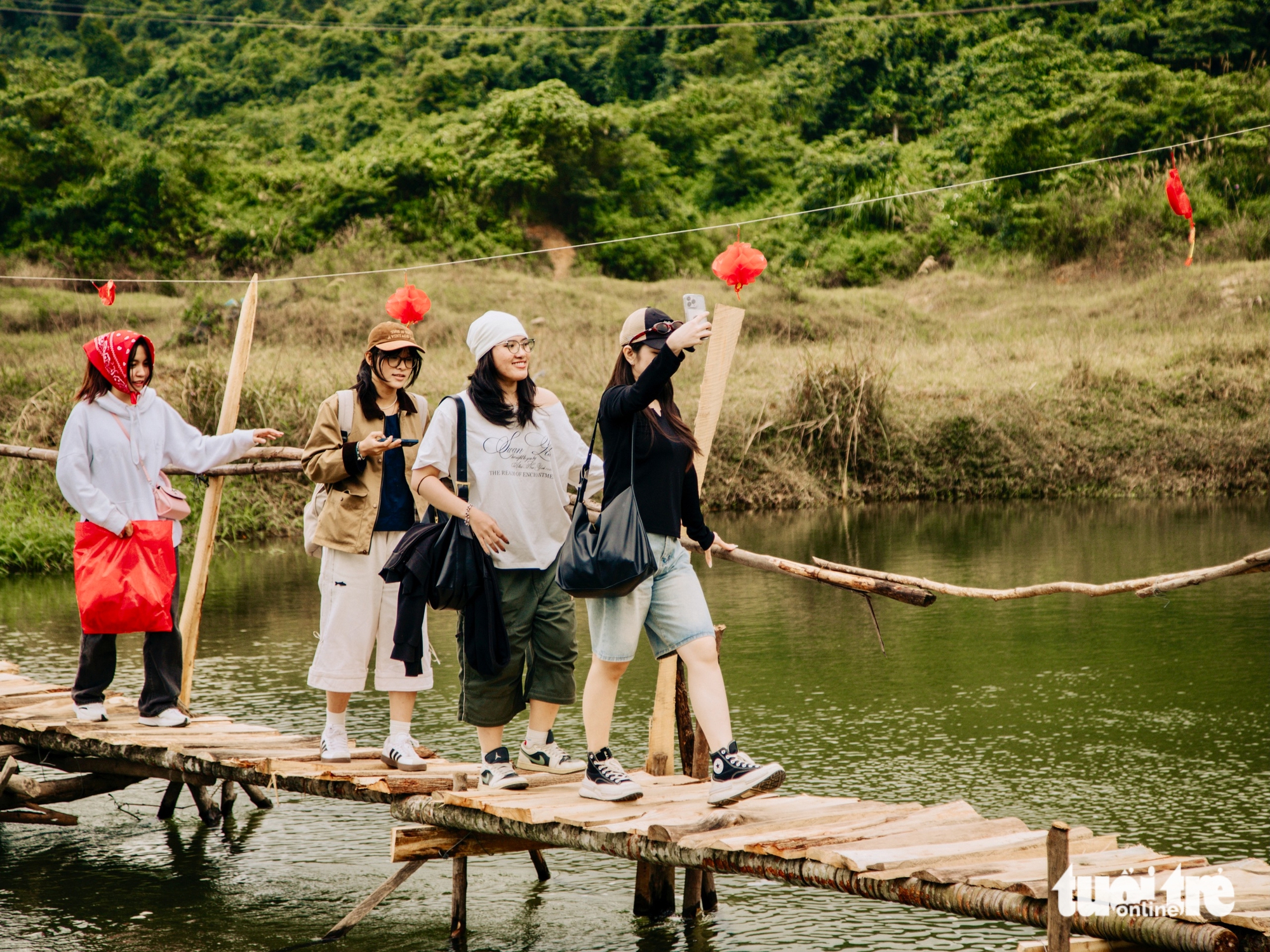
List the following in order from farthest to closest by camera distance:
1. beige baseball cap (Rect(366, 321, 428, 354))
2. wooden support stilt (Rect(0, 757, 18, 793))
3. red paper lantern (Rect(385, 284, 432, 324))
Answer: red paper lantern (Rect(385, 284, 432, 324)) → wooden support stilt (Rect(0, 757, 18, 793)) → beige baseball cap (Rect(366, 321, 428, 354))

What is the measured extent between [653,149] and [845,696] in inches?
989

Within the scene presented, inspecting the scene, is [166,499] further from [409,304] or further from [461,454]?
[409,304]

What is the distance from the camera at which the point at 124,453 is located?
5348 mm

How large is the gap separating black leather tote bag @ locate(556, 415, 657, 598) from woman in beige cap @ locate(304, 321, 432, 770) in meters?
0.98

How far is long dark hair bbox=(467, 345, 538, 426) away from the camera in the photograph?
14.5 ft

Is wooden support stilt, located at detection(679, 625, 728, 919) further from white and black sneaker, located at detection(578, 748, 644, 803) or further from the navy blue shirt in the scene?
the navy blue shirt

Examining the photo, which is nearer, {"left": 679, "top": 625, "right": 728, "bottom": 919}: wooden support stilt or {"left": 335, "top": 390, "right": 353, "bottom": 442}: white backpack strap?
{"left": 335, "top": 390, "right": 353, "bottom": 442}: white backpack strap

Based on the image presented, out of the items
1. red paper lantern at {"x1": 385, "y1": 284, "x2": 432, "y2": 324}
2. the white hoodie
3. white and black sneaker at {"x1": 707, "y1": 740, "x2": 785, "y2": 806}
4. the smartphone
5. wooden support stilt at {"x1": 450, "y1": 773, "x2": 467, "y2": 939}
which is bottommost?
→ wooden support stilt at {"x1": 450, "y1": 773, "x2": 467, "y2": 939}

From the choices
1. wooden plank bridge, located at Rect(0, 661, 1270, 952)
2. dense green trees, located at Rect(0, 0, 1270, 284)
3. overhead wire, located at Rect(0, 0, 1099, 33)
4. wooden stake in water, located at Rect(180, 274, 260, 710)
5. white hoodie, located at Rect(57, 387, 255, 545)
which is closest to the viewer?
wooden plank bridge, located at Rect(0, 661, 1270, 952)

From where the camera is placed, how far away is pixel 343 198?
95.2 ft

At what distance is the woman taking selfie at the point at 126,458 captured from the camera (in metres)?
5.26

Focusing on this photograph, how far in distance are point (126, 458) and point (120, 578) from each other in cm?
45

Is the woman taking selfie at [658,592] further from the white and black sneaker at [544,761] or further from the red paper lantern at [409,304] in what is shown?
the red paper lantern at [409,304]

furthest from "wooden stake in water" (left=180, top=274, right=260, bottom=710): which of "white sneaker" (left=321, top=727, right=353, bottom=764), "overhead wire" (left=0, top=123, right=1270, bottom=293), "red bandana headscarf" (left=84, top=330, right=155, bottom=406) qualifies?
"overhead wire" (left=0, top=123, right=1270, bottom=293)
